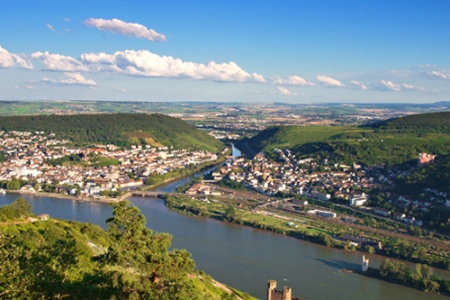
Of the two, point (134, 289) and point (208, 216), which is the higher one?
point (134, 289)

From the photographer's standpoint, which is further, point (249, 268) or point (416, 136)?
point (416, 136)

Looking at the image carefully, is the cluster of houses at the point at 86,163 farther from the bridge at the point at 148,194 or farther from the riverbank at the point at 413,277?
the riverbank at the point at 413,277

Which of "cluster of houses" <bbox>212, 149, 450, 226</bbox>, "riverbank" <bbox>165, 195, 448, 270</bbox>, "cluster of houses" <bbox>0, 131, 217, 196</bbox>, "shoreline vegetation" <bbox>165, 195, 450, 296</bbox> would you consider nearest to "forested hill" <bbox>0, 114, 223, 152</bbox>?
"cluster of houses" <bbox>0, 131, 217, 196</bbox>

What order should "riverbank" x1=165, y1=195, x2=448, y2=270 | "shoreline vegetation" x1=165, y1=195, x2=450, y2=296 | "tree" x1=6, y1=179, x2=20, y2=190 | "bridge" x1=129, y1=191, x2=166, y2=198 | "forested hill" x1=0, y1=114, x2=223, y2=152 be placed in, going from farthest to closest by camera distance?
1. "forested hill" x1=0, y1=114, x2=223, y2=152
2. "tree" x1=6, y1=179, x2=20, y2=190
3. "bridge" x1=129, y1=191, x2=166, y2=198
4. "riverbank" x1=165, y1=195, x2=448, y2=270
5. "shoreline vegetation" x1=165, y1=195, x2=450, y2=296

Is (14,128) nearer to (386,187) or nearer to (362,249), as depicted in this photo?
(386,187)

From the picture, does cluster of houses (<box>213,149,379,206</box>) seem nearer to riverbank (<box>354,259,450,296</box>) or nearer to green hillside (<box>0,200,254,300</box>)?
riverbank (<box>354,259,450,296</box>)

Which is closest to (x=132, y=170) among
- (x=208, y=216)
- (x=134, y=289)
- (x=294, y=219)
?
(x=208, y=216)
